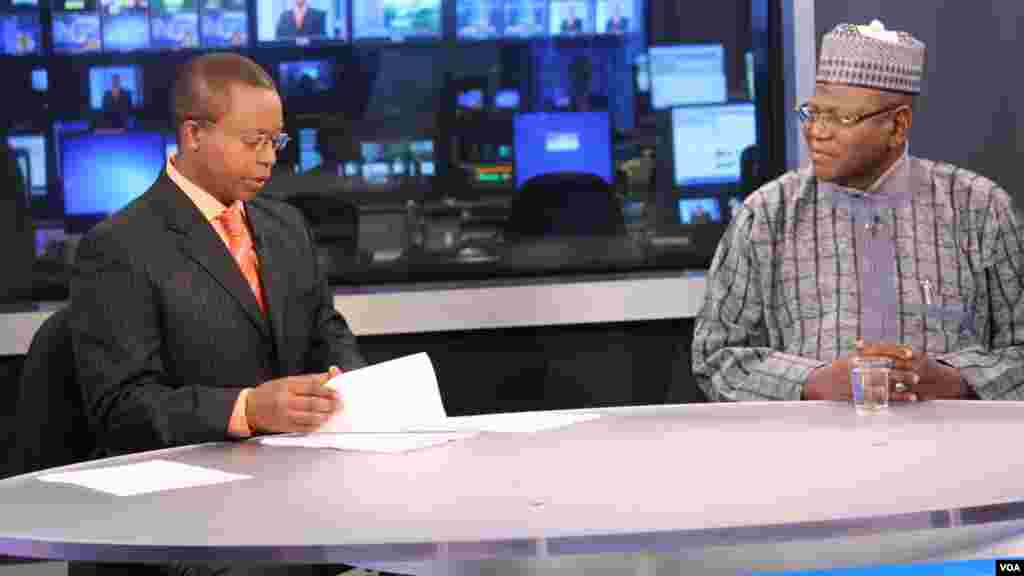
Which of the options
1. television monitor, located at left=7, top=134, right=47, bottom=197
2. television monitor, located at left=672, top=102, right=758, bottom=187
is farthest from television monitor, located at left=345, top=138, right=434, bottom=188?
television monitor, located at left=7, top=134, right=47, bottom=197

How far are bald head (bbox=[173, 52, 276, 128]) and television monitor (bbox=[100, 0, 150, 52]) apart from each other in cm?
184

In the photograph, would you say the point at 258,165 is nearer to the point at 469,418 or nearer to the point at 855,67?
the point at 469,418

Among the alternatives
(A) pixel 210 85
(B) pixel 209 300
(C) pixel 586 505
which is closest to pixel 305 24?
(A) pixel 210 85

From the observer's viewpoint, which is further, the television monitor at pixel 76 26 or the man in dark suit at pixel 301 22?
the man in dark suit at pixel 301 22

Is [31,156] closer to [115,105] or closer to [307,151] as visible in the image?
[115,105]

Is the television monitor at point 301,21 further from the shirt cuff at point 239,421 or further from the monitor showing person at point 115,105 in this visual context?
the shirt cuff at point 239,421

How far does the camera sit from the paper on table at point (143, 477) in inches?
98.3

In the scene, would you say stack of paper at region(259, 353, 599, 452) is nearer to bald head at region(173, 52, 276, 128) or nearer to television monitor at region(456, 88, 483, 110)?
bald head at region(173, 52, 276, 128)

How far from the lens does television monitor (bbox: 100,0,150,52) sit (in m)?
5.16

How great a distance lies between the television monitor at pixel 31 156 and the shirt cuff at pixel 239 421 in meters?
2.39

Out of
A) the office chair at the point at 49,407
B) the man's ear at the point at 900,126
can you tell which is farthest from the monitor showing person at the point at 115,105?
the man's ear at the point at 900,126

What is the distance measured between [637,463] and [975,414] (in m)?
0.76

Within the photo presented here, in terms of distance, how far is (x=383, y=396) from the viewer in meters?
3.00

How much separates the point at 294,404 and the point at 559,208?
256 cm
